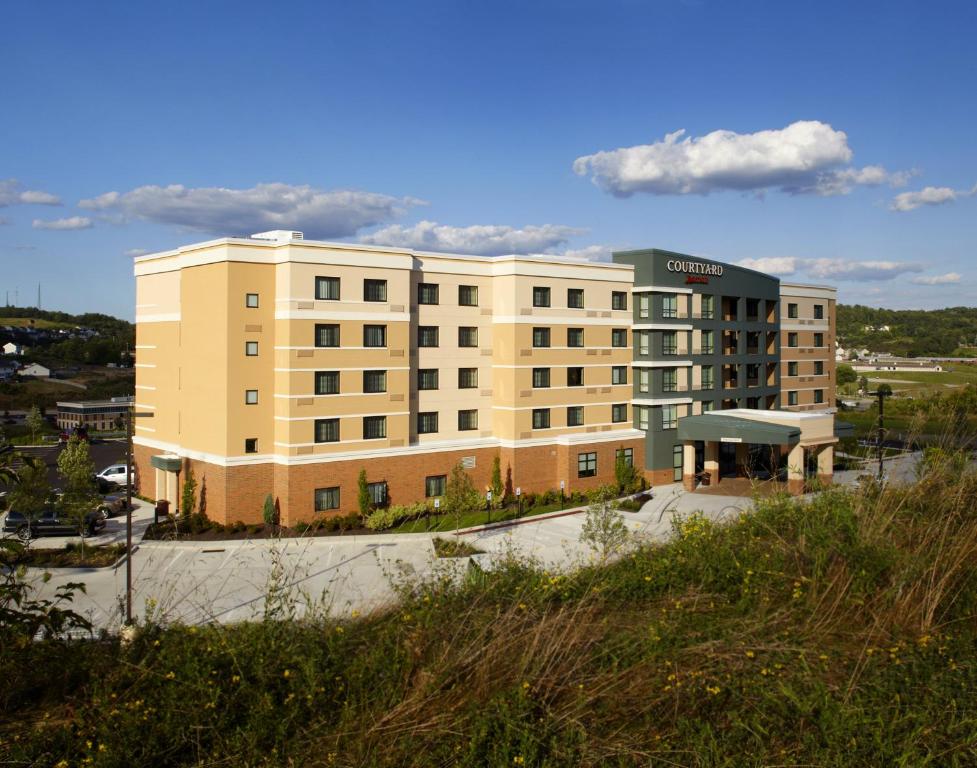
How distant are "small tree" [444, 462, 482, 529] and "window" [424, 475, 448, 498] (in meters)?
0.35

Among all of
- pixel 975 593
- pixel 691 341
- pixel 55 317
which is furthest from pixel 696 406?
pixel 55 317

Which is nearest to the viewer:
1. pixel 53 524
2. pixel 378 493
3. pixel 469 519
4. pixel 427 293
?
pixel 53 524

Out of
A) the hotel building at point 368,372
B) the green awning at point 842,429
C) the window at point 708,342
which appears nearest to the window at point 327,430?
the hotel building at point 368,372

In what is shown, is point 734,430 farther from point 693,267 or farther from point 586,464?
point 693,267

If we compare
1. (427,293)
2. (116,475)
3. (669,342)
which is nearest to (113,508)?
(116,475)

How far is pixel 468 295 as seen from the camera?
126ft

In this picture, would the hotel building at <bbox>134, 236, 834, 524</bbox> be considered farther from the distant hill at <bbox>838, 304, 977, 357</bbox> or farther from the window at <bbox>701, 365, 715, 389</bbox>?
the distant hill at <bbox>838, 304, 977, 357</bbox>

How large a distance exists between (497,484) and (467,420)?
140 inches

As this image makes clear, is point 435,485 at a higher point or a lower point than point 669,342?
lower

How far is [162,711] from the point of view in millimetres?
6039

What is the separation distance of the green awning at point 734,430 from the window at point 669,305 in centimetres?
577

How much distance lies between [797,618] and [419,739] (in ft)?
12.4

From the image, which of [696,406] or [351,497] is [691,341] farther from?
[351,497]

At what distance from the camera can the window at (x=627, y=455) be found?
134 ft
